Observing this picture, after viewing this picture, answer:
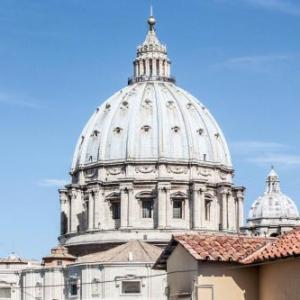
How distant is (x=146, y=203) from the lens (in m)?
114

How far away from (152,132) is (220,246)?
89.9 meters

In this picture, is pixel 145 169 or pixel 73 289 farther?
pixel 145 169

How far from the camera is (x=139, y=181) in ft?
375

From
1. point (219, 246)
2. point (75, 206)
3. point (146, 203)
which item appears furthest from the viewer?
point (75, 206)

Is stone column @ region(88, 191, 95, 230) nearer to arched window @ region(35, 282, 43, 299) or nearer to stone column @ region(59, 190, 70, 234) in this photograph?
stone column @ region(59, 190, 70, 234)

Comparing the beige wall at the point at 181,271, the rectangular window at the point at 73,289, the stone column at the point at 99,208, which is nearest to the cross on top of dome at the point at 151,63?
the stone column at the point at 99,208

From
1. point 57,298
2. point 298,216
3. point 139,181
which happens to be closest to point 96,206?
point 139,181

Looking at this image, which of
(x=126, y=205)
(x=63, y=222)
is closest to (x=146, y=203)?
(x=126, y=205)

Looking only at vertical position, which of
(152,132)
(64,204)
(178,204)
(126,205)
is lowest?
(126,205)

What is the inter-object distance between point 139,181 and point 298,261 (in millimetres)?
88249

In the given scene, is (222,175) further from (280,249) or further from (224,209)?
(280,249)

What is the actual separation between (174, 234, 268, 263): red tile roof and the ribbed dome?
86088 millimetres

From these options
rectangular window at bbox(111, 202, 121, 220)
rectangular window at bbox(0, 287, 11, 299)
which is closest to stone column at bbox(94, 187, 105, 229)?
rectangular window at bbox(111, 202, 121, 220)

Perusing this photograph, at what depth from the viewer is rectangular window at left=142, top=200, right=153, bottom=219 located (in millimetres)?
113169
